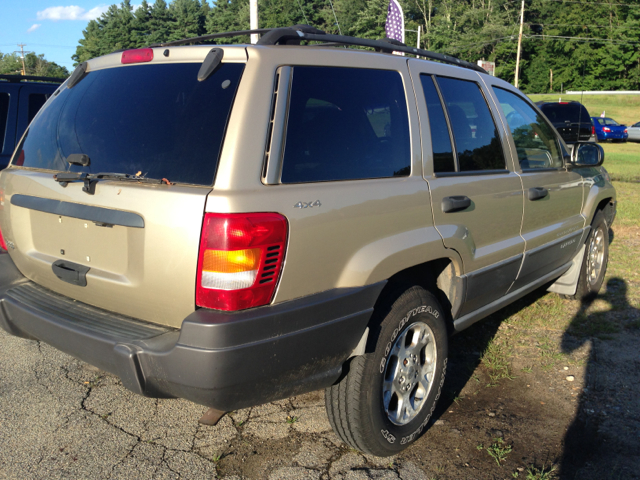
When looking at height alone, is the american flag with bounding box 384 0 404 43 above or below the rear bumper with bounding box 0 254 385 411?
above

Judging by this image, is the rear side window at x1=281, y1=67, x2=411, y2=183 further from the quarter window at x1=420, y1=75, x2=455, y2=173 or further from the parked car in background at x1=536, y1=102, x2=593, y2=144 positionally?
the parked car in background at x1=536, y1=102, x2=593, y2=144

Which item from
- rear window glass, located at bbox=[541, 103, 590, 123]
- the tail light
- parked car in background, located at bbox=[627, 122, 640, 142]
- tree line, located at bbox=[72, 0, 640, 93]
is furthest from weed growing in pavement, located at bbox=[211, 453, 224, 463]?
tree line, located at bbox=[72, 0, 640, 93]

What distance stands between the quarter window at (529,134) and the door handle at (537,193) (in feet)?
0.53

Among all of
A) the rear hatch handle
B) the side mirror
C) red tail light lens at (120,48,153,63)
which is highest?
red tail light lens at (120,48,153,63)

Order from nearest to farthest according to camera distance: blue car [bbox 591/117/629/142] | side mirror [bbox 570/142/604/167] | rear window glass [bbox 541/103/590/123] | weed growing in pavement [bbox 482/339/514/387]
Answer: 1. weed growing in pavement [bbox 482/339/514/387]
2. side mirror [bbox 570/142/604/167]
3. rear window glass [bbox 541/103/590/123]
4. blue car [bbox 591/117/629/142]

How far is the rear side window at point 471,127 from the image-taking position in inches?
123

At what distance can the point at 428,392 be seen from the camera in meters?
2.91

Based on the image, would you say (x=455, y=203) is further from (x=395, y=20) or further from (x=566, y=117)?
(x=566, y=117)

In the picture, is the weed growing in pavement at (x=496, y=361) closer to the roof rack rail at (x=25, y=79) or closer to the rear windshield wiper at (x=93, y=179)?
the rear windshield wiper at (x=93, y=179)

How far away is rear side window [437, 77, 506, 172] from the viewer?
10.3ft

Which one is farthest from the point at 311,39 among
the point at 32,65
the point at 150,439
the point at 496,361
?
the point at 32,65

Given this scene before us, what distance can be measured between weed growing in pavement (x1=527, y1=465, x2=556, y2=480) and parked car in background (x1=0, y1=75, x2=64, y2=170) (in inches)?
227

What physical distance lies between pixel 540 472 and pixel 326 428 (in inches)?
43.2

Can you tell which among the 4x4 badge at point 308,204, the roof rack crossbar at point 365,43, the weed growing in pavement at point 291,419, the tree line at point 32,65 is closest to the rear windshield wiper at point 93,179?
the 4x4 badge at point 308,204
